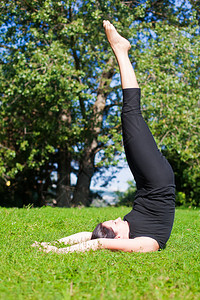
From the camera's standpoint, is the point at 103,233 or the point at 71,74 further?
the point at 71,74

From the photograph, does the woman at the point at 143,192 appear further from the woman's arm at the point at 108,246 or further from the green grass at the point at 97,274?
the green grass at the point at 97,274

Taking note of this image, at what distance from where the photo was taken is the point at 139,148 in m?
3.94

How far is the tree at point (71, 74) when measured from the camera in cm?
1065

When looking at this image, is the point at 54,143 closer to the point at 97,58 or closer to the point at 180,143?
the point at 97,58

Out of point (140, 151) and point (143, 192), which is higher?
point (140, 151)

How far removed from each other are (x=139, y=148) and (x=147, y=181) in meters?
0.41

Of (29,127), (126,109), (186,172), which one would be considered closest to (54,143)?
(29,127)

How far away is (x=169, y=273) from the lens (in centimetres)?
283

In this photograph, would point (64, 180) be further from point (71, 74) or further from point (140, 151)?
point (140, 151)

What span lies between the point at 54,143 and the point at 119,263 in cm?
1065

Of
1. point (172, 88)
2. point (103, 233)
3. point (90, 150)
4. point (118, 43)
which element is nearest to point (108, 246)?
point (103, 233)

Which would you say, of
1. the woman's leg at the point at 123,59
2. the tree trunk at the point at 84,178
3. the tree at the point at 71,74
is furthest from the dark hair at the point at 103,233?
the tree trunk at the point at 84,178

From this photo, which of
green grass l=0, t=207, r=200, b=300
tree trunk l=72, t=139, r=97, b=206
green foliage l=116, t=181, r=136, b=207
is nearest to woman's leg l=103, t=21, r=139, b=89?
green grass l=0, t=207, r=200, b=300

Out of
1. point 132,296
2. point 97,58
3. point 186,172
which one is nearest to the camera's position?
point 132,296
